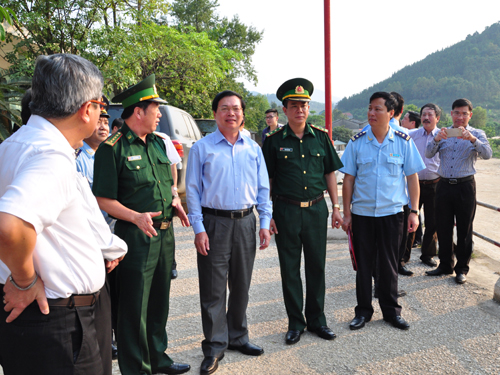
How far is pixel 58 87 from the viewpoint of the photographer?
154 cm

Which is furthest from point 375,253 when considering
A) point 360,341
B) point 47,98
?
point 47,98

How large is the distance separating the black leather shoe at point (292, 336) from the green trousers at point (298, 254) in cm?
4

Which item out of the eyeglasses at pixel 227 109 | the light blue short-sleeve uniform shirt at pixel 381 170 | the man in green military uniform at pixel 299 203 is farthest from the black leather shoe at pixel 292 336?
the eyeglasses at pixel 227 109

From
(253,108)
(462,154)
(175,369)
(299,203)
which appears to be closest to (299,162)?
(299,203)

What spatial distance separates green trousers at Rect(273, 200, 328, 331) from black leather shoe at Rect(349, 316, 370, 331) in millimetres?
279

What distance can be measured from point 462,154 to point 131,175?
4.02 m

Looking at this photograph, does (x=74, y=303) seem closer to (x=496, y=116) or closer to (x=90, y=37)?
(x=90, y=37)

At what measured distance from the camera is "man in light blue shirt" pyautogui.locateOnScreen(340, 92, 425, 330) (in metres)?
3.84

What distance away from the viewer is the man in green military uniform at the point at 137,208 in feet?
8.73

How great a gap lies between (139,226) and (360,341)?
2172 mm

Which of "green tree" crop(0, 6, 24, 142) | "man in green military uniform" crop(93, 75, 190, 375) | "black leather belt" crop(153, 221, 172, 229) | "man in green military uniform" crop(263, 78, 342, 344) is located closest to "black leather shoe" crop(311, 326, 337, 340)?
"man in green military uniform" crop(263, 78, 342, 344)

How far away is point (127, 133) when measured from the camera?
279 centimetres

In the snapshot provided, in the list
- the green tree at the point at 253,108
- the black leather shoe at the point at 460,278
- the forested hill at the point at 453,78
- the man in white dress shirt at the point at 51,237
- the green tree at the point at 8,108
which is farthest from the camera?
the forested hill at the point at 453,78

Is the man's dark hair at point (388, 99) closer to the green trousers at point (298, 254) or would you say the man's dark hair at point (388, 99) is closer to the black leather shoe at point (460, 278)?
the green trousers at point (298, 254)
